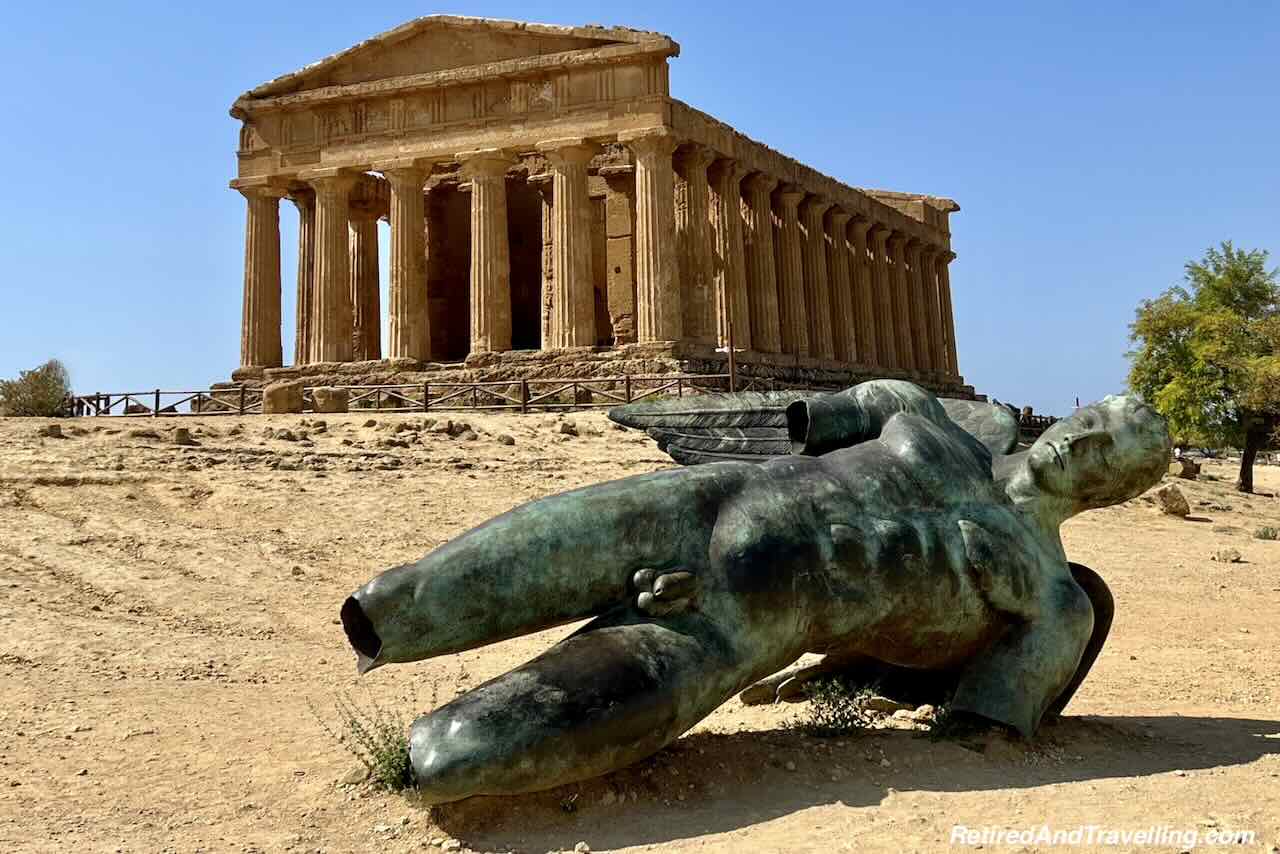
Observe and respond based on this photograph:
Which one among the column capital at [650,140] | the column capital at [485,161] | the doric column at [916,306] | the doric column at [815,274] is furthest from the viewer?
the doric column at [916,306]

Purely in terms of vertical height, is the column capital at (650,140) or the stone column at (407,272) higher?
the column capital at (650,140)

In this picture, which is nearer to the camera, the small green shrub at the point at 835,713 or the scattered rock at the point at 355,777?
the scattered rock at the point at 355,777

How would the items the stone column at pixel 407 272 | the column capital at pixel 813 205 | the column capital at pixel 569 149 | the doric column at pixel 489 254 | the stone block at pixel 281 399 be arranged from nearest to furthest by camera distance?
the stone block at pixel 281 399 → the column capital at pixel 569 149 → the doric column at pixel 489 254 → the stone column at pixel 407 272 → the column capital at pixel 813 205

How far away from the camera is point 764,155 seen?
34688 mm

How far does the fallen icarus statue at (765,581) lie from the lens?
374 centimetres

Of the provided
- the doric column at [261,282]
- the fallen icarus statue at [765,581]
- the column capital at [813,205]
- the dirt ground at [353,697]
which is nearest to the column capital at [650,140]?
the column capital at [813,205]

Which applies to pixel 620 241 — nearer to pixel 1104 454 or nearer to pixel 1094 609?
pixel 1094 609

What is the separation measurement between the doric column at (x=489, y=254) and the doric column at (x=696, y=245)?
15.3ft

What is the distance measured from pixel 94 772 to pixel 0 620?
3.29m

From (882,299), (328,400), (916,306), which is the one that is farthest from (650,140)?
(916,306)

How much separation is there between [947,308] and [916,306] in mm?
3561

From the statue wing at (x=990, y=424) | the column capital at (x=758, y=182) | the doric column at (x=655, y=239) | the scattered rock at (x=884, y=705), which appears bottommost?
the scattered rock at (x=884, y=705)

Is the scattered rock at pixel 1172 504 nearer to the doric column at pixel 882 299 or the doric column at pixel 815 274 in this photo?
Result: the doric column at pixel 815 274

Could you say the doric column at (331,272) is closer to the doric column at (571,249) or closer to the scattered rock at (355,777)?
the doric column at (571,249)
